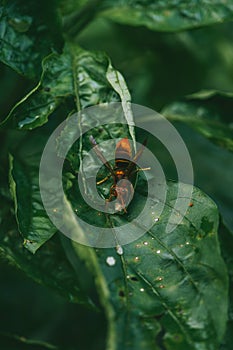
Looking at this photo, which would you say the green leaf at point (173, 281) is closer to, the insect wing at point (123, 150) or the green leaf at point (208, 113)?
the insect wing at point (123, 150)

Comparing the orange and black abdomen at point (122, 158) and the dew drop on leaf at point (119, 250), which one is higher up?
the orange and black abdomen at point (122, 158)

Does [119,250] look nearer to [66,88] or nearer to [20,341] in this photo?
[66,88]

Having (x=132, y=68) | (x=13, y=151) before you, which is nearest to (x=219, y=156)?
(x=132, y=68)

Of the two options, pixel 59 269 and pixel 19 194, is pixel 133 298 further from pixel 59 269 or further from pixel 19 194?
pixel 19 194

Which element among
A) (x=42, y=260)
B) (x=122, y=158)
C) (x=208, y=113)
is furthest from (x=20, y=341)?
(x=208, y=113)

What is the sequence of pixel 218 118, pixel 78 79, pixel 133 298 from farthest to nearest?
1. pixel 218 118
2. pixel 78 79
3. pixel 133 298

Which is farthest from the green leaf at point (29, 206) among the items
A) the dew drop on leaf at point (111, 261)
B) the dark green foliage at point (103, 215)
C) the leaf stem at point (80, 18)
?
the leaf stem at point (80, 18)
